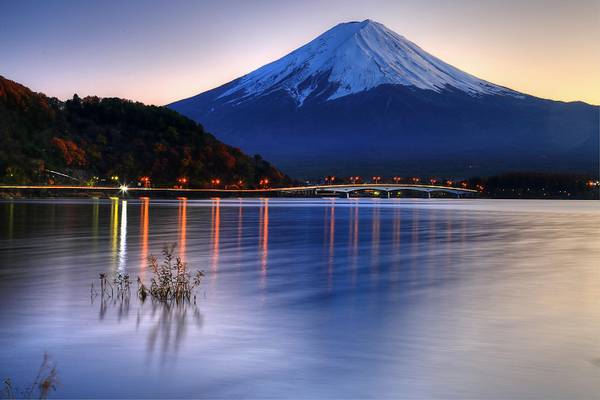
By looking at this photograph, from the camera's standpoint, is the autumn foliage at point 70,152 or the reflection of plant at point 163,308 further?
the autumn foliage at point 70,152

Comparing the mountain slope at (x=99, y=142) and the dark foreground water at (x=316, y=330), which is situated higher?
the mountain slope at (x=99, y=142)

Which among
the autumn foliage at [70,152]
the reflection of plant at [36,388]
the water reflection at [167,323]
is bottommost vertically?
the reflection of plant at [36,388]

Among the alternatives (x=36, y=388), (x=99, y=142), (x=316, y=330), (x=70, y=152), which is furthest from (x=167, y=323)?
(x=99, y=142)

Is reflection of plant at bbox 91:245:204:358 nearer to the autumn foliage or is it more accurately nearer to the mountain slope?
the mountain slope

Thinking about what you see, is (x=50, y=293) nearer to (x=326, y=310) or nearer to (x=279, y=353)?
(x=326, y=310)

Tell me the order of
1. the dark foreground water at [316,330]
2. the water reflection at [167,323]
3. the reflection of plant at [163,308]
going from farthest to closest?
1. the reflection of plant at [163,308]
2. the water reflection at [167,323]
3. the dark foreground water at [316,330]

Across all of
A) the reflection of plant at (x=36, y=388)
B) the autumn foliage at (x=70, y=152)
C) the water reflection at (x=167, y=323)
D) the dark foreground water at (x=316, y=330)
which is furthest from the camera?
the autumn foliage at (x=70, y=152)

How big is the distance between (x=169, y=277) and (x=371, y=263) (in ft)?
35.3

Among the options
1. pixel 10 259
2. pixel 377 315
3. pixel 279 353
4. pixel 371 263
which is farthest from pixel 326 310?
pixel 10 259

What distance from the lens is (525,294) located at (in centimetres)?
2002

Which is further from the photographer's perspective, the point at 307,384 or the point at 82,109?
the point at 82,109

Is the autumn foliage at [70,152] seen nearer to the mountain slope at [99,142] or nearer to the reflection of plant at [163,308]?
the mountain slope at [99,142]

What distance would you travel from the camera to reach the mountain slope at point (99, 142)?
158750 millimetres

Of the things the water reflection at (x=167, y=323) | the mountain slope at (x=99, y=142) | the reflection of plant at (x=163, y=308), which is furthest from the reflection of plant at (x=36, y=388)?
the mountain slope at (x=99, y=142)
